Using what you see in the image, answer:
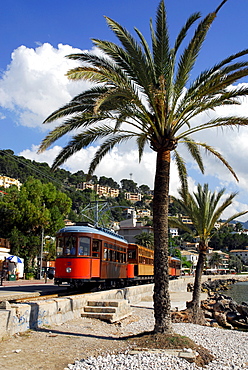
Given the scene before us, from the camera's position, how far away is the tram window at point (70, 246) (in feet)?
53.4

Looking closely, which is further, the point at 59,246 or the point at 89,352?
the point at 59,246

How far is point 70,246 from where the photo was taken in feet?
54.0

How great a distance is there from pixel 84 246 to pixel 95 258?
0.84 meters

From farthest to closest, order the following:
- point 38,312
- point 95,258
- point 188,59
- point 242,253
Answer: point 242,253
point 95,258
point 188,59
point 38,312

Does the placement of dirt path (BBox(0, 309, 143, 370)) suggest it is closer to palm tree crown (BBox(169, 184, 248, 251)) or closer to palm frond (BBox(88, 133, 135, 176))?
palm frond (BBox(88, 133, 135, 176))

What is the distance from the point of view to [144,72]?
9.27 meters

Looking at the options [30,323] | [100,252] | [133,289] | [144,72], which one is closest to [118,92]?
[144,72]

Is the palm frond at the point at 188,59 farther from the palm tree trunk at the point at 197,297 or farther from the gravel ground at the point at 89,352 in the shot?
the palm tree trunk at the point at 197,297

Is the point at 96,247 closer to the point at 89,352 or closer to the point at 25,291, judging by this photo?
the point at 25,291

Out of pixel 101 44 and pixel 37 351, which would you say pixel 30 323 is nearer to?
pixel 37 351

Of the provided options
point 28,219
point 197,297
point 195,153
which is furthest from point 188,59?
point 28,219

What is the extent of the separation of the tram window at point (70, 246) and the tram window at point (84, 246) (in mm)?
261

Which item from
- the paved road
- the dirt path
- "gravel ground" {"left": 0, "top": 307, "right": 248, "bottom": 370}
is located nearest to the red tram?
the paved road

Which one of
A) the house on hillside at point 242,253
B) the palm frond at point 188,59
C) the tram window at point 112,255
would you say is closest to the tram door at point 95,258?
the tram window at point 112,255
